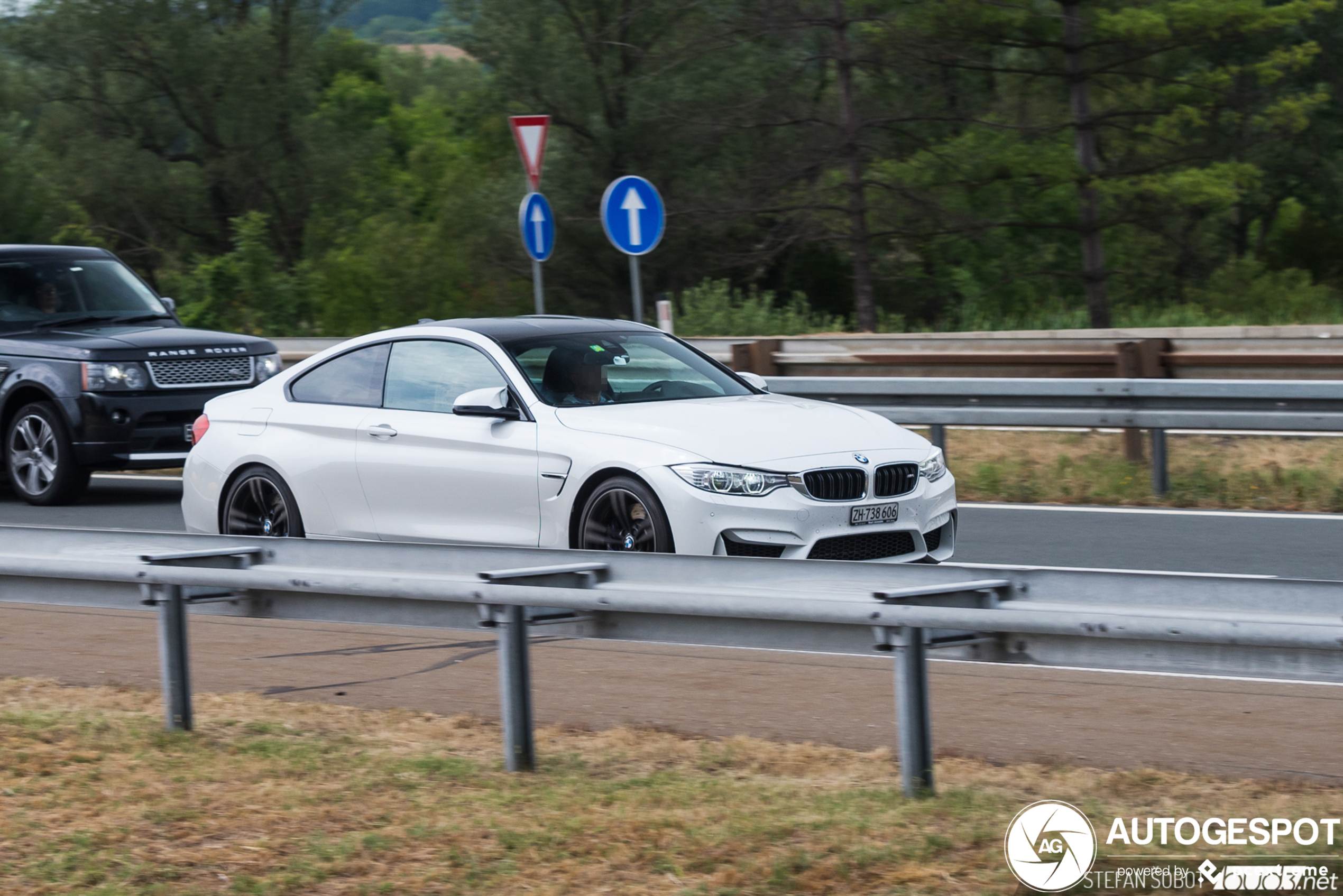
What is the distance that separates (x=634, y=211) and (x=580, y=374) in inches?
303

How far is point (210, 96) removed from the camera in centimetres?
4338

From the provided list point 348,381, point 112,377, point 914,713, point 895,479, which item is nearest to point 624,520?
point 895,479

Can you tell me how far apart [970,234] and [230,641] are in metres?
25.1

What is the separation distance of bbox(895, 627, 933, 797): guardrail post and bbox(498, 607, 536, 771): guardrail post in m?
1.23

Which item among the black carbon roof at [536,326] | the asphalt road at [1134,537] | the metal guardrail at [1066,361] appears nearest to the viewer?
the black carbon roof at [536,326]

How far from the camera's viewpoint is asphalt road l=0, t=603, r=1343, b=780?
580 centimetres

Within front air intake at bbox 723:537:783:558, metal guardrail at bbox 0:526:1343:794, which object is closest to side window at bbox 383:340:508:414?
front air intake at bbox 723:537:783:558

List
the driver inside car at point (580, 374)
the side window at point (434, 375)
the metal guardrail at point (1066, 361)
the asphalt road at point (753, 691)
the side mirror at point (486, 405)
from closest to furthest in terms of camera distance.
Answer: the asphalt road at point (753, 691) < the side mirror at point (486, 405) < the driver inside car at point (580, 374) < the side window at point (434, 375) < the metal guardrail at point (1066, 361)

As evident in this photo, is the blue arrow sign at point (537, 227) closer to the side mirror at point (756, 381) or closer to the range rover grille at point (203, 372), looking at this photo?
the range rover grille at point (203, 372)

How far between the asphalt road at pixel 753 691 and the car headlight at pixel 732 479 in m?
0.72

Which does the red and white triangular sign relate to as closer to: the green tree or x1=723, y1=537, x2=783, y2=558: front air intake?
x1=723, y1=537, x2=783, y2=558: front air intake

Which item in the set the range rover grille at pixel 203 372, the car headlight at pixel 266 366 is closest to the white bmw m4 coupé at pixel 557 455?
the range rover grille at pixel 203 372

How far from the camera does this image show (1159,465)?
1238 centimetres

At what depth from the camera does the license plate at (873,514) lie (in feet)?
25.6
